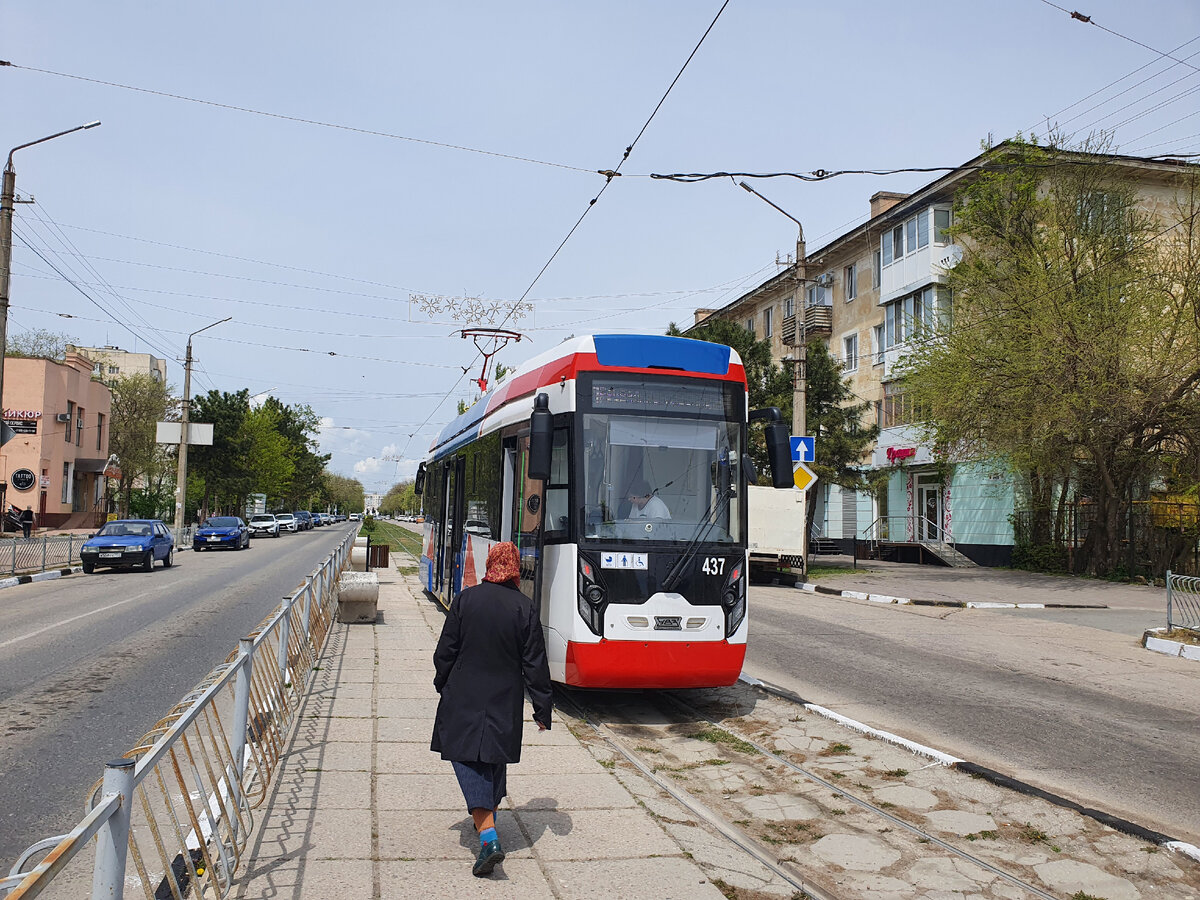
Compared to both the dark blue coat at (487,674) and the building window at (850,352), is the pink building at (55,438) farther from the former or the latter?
the dark blue coat at (487,674)

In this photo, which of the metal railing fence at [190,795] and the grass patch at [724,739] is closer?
the metal railing fence at [190,795]

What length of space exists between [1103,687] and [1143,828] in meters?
5.98

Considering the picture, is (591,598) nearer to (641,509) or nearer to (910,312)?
(641,509)

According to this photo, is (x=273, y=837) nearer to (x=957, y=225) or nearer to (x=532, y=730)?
(x=532, y=730)

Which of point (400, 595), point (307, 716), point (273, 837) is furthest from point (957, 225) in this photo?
point (273, 837)

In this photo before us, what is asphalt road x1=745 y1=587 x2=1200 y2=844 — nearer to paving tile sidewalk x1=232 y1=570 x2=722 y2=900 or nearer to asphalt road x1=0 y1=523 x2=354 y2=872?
paving tile sidewalk x1=232 y1=570 x2=722 y2=900

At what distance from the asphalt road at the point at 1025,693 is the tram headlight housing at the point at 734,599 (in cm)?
156

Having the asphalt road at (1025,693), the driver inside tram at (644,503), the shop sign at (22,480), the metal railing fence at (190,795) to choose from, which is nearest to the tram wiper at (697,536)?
the driver inside tram at (644,503)

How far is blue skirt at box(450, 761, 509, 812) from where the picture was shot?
16.5 ft

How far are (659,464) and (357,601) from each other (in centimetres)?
791

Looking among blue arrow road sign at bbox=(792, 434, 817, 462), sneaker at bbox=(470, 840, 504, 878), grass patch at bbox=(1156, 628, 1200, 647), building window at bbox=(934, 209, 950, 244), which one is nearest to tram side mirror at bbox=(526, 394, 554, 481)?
sneaker at bbox=(470, 840, 504, 878)

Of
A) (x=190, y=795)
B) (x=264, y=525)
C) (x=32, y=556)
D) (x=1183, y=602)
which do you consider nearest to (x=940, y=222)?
(x=1183, y=602)

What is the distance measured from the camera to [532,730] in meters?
8.27

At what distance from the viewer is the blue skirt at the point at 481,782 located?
16.5 feet
